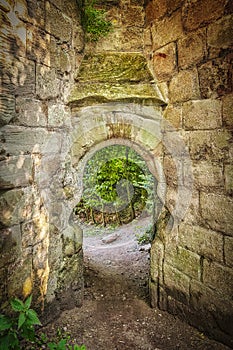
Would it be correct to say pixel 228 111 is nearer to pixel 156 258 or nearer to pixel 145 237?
pixel 156 258

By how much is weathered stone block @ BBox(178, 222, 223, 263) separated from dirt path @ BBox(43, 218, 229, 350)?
0.79 m

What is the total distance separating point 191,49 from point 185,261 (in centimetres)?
203

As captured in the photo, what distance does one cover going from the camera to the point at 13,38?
75.2 inches

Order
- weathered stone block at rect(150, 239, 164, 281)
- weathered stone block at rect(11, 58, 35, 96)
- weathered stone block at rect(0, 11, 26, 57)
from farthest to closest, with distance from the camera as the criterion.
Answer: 1. weathered stone block at rect(150, 239, 164, 281)
2. weathered stone block at rect(11, 58, 35, 96)
3. weathered stone block at rect(0, 11, 26, 57)

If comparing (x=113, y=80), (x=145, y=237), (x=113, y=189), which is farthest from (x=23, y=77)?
(x=113, y=189)

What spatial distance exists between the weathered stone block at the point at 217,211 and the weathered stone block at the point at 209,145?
0.35m

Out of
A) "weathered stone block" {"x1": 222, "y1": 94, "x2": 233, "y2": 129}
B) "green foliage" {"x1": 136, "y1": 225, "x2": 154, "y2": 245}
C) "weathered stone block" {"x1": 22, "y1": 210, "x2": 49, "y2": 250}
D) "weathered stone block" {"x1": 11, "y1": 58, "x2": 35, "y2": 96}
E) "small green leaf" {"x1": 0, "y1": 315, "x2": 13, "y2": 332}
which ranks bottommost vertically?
"green foliage" {"x1": 136, "y1": 225, "x2": 154, "y2": 245}

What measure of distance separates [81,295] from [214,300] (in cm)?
143

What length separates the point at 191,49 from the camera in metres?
2.30

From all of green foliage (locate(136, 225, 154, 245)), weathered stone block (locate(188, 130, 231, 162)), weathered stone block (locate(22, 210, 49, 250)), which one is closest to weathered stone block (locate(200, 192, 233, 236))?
weathered stone block (locate(188, 130, 231, 162))

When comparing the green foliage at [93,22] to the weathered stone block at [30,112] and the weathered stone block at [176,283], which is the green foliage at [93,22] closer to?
the weathered stone block at [30,112]

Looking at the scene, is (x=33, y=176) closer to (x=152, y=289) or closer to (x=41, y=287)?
(x=41, y=287)

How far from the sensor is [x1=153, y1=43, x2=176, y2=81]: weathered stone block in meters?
2.49

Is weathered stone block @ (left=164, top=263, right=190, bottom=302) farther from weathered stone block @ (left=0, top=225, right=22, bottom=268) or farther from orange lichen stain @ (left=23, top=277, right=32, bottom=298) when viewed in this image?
weathered stone block @ (left=0, top=225, right=22, bottom=268)
